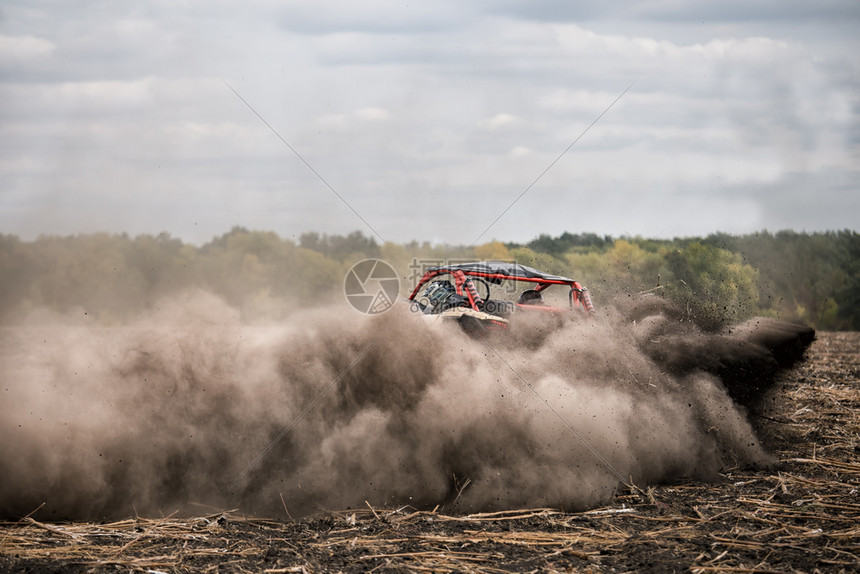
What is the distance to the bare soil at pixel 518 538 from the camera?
714cm

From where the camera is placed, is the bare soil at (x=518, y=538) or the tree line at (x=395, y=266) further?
the tree line at (x=395, y=266)

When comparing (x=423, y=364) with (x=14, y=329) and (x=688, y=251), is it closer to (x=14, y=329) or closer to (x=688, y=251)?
(x=14, y=329)

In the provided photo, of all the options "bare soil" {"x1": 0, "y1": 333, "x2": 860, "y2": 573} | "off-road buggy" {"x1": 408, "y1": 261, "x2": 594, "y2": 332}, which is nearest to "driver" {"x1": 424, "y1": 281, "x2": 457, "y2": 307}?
"off-road buggy" {"x1": 408, "y1": 261, "x2": 594, "y2": 332}

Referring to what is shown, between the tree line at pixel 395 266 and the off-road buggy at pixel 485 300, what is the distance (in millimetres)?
1661

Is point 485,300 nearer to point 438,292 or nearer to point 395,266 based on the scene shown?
point 438,292

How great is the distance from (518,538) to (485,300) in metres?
5.16

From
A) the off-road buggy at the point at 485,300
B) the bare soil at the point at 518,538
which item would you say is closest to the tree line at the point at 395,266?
the off-road buggy at the point at 485,300

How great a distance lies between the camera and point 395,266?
2248cm

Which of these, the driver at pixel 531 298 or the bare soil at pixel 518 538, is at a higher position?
the driver at pixel 531 298

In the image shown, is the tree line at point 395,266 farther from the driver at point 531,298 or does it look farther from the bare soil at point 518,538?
the bare soil at point 518,538

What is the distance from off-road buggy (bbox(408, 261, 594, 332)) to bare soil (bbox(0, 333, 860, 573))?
3420mm

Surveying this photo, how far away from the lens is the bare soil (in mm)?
7145

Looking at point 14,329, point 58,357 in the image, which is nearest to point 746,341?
point 58,357

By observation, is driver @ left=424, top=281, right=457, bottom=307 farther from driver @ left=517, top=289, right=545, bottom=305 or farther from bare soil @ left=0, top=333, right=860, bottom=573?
bare soil @ left=0, top=333, right=860, bottom=573
